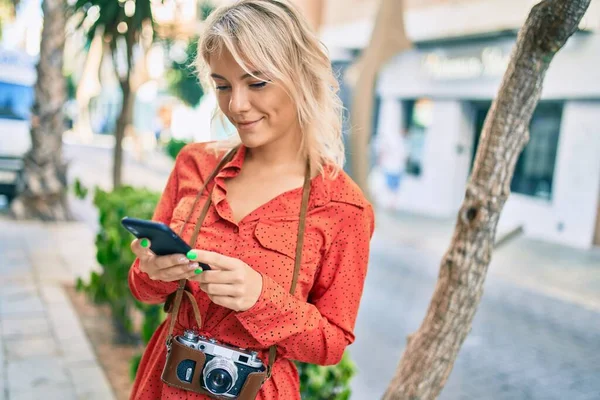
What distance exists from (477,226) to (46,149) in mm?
8315

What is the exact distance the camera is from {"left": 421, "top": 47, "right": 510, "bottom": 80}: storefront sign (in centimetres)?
1349

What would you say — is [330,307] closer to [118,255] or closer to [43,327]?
[118,255]

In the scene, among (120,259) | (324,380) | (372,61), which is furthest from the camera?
(372,61)

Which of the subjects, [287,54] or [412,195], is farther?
[412,195]

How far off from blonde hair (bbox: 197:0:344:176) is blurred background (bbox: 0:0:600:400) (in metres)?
0.37

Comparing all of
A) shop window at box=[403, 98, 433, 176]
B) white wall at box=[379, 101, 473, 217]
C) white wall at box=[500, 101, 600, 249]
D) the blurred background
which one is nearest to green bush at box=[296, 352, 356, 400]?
the blurred background

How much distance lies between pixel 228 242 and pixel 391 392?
3.13 ft

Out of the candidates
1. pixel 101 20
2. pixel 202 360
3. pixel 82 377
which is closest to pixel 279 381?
pixel 202 360

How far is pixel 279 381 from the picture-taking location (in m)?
1.53

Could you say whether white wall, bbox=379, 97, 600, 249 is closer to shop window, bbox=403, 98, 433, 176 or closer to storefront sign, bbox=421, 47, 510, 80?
storefront sign, bbox=421, 47, 510, 80

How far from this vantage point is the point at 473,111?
1492 centimetres

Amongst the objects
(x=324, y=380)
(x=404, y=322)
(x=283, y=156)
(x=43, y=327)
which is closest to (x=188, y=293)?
(x=283, y=156)

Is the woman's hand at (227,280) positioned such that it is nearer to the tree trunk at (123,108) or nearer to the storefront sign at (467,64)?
the tree trunk at (123,108)

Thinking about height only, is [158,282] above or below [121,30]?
below
